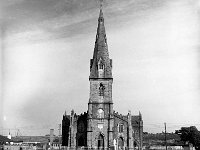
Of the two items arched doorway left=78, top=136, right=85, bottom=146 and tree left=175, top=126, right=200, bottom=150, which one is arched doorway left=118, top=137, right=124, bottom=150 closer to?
arched doorway left=78, top=136, right=85, bottom=146

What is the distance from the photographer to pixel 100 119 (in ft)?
172

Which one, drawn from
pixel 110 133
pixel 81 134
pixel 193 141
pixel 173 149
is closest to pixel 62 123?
pixel 81 134

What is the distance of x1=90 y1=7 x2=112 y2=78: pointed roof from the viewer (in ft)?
180

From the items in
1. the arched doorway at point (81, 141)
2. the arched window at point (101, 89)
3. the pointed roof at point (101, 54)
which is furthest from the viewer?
the pointed roof at point (101, 54)

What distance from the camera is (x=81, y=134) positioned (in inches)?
2127

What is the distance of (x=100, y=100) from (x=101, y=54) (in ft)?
27.5

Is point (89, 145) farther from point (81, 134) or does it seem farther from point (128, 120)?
point (128, 120)

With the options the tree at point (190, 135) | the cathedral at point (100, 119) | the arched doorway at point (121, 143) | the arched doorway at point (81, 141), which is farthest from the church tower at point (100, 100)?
the tree at point (190, 135)

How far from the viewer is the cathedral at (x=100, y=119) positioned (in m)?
52.0

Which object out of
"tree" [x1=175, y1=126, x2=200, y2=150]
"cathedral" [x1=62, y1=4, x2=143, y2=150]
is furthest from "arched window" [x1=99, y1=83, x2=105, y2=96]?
"tree" [x1=175, y1=126, x2=200, y2=150]

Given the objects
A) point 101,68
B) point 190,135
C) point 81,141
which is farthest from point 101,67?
point 190,135

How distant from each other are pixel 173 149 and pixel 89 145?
1706 cm

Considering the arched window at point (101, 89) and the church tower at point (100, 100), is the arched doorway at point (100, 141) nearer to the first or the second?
the church tower at point (100, 100)

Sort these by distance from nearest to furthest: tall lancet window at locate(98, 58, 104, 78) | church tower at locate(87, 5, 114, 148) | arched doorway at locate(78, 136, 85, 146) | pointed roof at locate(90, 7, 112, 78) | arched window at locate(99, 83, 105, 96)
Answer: church tower at locate(87, 5, 114, 148), arched doorway at locate(78, 136, 85, 146), arched window at locate(99, 83, 105, 96), tall lancet window at locate(98, 58, 104, 78), pointed roof at locate(90, 7, 112, 78)
